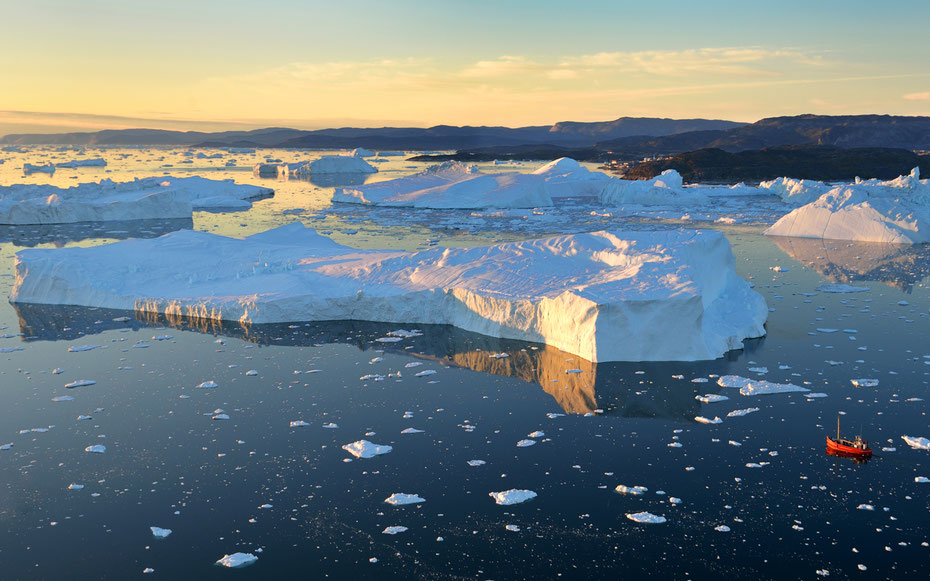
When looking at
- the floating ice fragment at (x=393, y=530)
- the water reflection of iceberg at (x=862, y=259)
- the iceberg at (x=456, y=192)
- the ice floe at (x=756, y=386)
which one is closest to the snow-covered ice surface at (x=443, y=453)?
the floating ice fragment at (x=393, y=530)

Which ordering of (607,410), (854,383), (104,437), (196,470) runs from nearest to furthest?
1. (196,470)
2. (104,437)
3. (607,410)
4. (854,383)

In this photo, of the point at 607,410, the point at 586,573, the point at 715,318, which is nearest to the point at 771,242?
the point at 715,318

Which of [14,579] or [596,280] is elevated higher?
[596,280]

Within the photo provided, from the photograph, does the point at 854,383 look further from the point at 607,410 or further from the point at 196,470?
the point at 196,470

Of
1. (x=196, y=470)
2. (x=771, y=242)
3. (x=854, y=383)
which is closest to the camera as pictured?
(x=196, y=470)

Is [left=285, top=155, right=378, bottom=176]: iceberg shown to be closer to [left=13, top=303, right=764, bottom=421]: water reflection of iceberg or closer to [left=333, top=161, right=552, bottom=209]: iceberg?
[left=333, top=161, right=552, bottom=209]: iceberg

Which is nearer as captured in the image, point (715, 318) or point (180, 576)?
point (180, 576)

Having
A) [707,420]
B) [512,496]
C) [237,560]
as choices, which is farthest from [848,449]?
[237,560]
